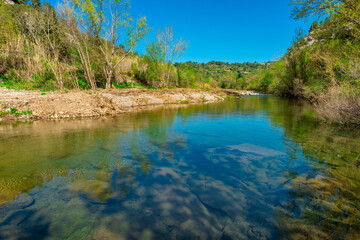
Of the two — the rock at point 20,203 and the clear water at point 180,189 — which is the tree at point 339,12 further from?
the rock at point 20,203

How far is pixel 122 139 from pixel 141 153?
6.48ft

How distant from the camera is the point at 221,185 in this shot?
3.91 meters

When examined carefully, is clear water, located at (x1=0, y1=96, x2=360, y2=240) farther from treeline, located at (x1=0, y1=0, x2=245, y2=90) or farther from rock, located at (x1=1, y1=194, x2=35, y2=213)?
treeline, located at (x1=0, y1=0, x2=245, y2=90)

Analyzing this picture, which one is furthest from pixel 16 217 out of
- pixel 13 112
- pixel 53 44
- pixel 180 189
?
pixel 53 44

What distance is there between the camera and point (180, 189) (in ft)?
12.3

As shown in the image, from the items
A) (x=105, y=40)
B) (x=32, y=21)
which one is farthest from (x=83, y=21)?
(x=32, y=21)

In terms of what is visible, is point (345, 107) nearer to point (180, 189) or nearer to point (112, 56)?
point (180, 189)

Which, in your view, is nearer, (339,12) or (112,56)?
(339,12)

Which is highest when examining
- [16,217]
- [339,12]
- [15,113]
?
[339,12]

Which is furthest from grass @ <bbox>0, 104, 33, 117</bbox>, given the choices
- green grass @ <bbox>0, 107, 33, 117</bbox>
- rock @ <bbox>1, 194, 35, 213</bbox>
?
rock @ <bbox>1, 194, 35, 213</bbox>

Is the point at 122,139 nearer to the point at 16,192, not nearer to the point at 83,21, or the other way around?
the point at 16,192

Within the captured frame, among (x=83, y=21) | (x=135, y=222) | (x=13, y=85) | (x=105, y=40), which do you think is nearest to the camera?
(x=135, y=222)

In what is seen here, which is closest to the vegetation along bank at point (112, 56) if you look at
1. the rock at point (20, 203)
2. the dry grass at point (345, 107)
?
the dry grass at point (345, 107)

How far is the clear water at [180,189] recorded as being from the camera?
2648 mm
